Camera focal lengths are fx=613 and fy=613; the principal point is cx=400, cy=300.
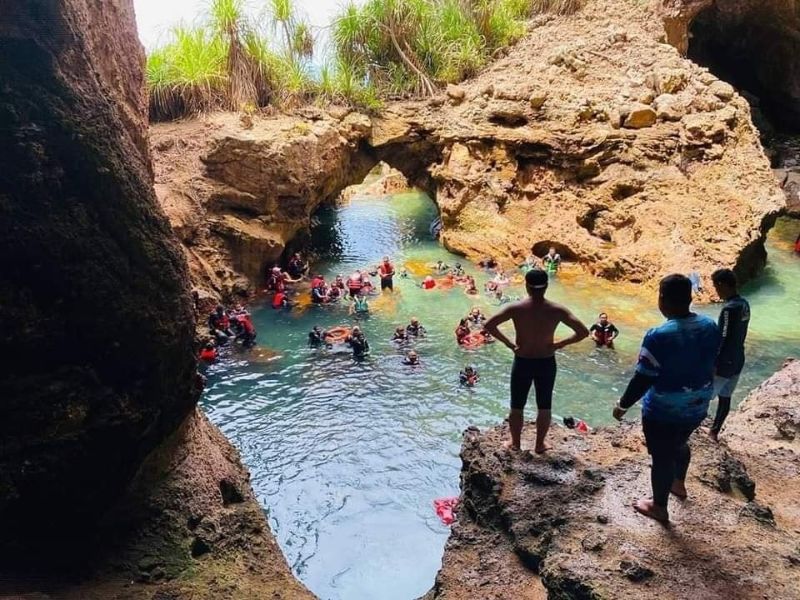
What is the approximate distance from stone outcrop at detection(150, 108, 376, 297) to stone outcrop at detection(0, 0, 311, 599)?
1057 centimetres

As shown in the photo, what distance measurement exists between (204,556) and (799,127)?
29659 mm

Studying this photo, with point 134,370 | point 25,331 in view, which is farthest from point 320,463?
point 25,331

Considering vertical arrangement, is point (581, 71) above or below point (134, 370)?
above

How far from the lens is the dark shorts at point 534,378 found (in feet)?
15.3

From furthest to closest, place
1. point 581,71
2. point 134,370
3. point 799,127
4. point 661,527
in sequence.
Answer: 1. point 799,127
2. point 581,71
3. point 134,370
4. point 661,527

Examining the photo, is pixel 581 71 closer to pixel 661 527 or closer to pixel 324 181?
pixel 324 181

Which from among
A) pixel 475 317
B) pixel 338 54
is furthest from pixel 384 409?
pixel 338 54

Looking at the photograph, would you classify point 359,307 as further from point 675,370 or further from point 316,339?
point 675,370

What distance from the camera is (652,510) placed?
156 inches

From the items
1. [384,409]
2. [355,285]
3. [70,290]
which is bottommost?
[384,409]

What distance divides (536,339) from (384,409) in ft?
22.9

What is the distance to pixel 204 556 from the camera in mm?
4852

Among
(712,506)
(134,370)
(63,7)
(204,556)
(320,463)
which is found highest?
(63,7)

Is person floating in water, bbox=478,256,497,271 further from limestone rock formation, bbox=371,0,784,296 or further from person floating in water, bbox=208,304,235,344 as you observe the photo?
person floating in water, bbox=208,304,235,344
